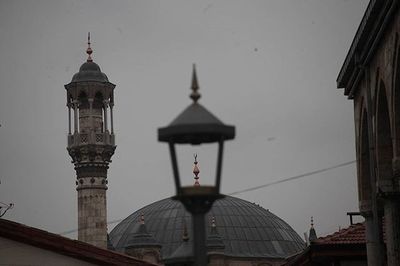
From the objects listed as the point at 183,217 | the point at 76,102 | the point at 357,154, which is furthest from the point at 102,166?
the point at 357,154

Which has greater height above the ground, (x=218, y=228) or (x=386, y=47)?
(x=218, y=228)

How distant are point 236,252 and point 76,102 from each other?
23134 millimetres

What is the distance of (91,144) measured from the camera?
7325cm

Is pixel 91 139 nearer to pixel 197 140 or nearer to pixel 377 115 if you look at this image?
pixel 377 115

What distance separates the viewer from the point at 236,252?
93.2 meters

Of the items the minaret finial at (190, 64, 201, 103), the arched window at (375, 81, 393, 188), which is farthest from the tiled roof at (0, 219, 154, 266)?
the minaret finial at (190, 64, 201, 103)

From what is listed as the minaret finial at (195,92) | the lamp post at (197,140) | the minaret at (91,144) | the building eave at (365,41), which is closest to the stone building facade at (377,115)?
the building eave at (365,41)

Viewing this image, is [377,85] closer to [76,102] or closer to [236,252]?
[76,102]

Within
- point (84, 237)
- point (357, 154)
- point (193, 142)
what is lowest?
point (193, 142)

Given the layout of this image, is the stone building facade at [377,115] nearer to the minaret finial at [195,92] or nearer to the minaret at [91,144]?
the minaret finial at [195,92]

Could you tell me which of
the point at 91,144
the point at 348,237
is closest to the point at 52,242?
the point at 348,237

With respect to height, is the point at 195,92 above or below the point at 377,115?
below

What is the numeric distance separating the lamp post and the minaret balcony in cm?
6248

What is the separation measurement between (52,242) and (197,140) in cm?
1329
